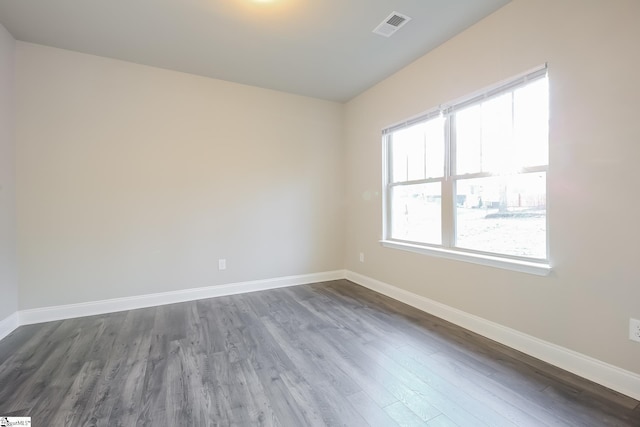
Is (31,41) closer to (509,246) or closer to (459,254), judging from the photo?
(459,254)

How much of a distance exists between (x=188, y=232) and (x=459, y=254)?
300 cm

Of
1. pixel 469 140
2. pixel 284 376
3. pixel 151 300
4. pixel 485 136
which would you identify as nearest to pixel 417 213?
pixel 469 140

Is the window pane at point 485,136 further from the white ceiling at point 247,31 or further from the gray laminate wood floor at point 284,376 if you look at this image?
the gray laminate wood floor at point 284,376

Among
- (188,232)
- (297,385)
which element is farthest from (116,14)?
(297,385)

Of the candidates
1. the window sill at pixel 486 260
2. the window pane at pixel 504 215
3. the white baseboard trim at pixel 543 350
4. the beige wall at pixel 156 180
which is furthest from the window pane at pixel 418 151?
the white baseboard trim at pixel 543 350

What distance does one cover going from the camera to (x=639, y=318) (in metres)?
1.52

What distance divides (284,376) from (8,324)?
2.64 meters

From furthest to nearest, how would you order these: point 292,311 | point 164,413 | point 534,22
Result: point 292,311, point 534,22, point 164,413

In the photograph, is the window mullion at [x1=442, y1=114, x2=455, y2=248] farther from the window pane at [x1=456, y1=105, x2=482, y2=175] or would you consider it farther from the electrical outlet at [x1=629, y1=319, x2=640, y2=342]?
the electrical outlet at [x1=629, y1=319, x2=640, y2=342]

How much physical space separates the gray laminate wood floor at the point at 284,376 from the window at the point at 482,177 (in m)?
0.80

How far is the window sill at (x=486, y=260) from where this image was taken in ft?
6.30

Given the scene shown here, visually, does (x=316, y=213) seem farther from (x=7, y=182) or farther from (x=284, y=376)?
(x=7, y=182)

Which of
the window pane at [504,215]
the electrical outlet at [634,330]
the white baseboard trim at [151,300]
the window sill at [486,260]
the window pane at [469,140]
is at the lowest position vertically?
the white baseboard trim at [151,300]

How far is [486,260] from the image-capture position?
7.40 ft
